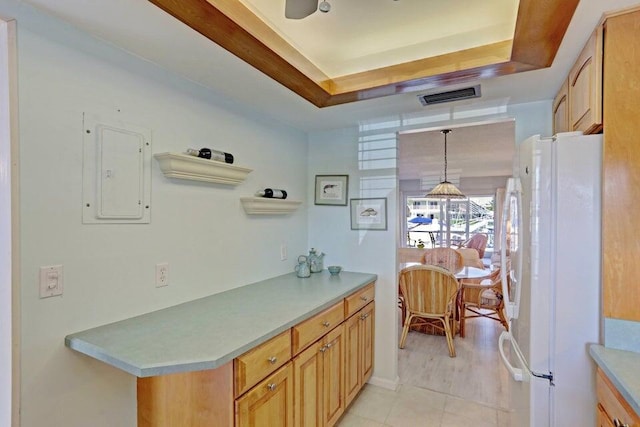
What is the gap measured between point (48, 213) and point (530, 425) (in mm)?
2243

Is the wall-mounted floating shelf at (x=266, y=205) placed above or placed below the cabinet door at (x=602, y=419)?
above

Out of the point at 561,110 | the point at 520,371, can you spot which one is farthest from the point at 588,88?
the point at 520,371

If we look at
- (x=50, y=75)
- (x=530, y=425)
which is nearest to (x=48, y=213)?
(x=50, y=75)

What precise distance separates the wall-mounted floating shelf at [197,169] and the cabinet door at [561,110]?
184 centimetres

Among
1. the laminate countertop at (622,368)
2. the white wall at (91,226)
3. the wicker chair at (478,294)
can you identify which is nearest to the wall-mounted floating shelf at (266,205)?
the white wall at (91,226)

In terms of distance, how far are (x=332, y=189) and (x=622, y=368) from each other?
2110 mm

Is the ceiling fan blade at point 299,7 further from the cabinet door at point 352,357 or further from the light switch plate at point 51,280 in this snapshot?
the cabinet door at point 352,357

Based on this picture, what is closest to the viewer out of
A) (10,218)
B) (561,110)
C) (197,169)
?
(10,218)

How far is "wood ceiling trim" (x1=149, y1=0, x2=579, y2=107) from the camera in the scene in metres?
1.26

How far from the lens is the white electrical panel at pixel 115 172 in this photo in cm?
141

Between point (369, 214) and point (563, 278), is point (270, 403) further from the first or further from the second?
point (369, 214)

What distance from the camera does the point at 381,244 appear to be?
2701mm

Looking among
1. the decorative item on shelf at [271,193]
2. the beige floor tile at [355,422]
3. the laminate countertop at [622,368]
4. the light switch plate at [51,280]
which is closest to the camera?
the laminate countertop at [622,368]

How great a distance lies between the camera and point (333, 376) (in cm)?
202
